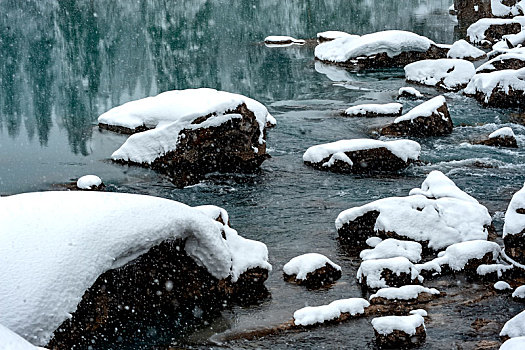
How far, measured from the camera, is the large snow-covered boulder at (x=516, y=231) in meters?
A: 8.86

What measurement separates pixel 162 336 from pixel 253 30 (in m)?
36.3

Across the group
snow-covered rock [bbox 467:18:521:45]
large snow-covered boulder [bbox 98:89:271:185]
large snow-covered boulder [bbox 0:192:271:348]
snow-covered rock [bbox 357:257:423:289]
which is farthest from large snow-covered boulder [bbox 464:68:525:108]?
snow-covered rock [bbox 467:18:521:45]

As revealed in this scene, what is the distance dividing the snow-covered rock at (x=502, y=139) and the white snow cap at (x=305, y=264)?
758cm

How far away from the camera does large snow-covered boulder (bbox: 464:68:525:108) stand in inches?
751

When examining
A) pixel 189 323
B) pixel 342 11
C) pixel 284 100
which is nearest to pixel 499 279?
pixel 189 323

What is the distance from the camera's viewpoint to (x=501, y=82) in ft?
63.8

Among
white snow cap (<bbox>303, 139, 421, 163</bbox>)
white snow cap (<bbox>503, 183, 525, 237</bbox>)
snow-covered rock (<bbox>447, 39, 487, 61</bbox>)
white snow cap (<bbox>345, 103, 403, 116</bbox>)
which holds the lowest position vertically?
snow-covered rock (<bbox>447, 39, 487, 61</bbox>)

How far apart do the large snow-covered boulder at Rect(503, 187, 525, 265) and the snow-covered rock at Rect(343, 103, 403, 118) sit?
9823mm

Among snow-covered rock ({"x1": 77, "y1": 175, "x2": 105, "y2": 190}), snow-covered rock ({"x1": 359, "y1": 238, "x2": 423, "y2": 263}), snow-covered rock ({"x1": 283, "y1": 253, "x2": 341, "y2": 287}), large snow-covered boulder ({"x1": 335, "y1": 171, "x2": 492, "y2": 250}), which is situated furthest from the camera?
snow-covered rock ({"x1": 77, "y1": 175, "x2": 105, "y2": 190})

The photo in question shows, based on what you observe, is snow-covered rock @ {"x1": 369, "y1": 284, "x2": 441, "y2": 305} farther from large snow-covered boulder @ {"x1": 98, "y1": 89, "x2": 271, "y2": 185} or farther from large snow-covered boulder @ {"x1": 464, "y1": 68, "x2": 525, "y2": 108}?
large snow-covered boulder @ {"x1": 464, "y1": 68, "x2": 525, "y2": 108}

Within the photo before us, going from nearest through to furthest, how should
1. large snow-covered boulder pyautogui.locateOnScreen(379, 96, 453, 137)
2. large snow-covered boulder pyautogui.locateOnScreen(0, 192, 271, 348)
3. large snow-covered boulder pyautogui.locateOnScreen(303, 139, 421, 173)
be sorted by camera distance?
large snow-covered boulder pyautogui.locateOnScreen(0, 192, 271, 348)
large snow-covered boulder pyautogui.locateOnScreen(303, 139, 421, 173)
large snow-covered boulder pyautogui.locateOnScreen(379, 96, 453, 137)

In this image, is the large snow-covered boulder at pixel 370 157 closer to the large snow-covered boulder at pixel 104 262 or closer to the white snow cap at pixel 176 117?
the white snow cap at pixel 176 117

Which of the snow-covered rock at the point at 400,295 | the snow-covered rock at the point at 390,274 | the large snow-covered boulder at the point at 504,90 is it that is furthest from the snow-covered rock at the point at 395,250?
the large snow-covered boulder at the point at 504,90

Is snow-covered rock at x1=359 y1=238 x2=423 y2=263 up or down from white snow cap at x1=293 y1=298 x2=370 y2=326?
down
